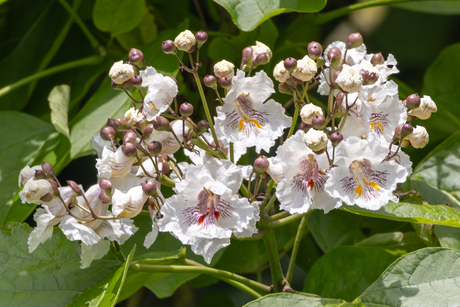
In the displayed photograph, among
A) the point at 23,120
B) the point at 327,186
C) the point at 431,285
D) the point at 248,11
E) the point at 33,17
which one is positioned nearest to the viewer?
the point at 327,186

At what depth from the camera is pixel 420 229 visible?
1117mm

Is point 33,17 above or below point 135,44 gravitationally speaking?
above

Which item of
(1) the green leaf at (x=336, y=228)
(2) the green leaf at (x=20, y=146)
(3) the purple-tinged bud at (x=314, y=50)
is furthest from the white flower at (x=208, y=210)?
(1) the green leaf at (x=336, y=228)

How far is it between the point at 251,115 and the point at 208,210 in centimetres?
18

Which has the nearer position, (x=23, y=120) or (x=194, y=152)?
(x=194, y=152)

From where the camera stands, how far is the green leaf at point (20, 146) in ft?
3.95

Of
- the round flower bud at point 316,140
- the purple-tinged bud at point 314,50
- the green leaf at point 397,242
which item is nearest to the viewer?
the round flower bud at point 316,140

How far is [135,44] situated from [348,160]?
3.34ft

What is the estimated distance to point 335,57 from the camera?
0.86m

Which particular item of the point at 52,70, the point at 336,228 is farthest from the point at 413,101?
the point at 52,70

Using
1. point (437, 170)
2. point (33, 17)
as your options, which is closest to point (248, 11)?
point (437, 170)

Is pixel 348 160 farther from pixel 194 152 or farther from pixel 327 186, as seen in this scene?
pixel 194 152

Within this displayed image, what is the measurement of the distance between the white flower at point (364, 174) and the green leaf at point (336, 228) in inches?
22.6

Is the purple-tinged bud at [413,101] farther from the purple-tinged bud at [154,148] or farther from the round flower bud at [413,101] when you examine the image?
the purple-tinged bud at [154,148]
